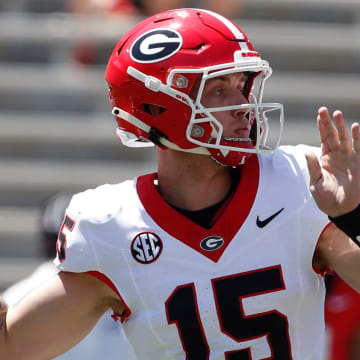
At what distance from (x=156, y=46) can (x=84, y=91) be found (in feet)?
11.3

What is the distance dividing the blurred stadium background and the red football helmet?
3.13 meters

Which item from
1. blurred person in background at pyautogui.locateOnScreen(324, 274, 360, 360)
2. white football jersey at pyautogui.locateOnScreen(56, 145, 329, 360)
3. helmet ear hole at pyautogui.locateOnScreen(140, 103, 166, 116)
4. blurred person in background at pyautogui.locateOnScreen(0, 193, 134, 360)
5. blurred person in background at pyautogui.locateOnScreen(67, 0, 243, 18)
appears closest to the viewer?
white football jersey at pyautogui.locateOnScreen(56, 145, 329, 360)

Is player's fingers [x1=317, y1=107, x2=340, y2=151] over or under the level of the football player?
over

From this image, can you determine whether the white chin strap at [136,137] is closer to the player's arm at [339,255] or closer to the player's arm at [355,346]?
the player's arm at [339,255]

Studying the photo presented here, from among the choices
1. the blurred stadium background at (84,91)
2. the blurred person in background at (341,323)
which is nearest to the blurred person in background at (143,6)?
the blurred stadium background at (84,91)

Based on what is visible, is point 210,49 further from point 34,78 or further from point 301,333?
point 34,78

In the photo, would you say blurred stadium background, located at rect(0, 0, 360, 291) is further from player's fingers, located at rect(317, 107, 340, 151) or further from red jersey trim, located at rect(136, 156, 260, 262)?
player's fingers, located at rect(317, 107, 340, 151)

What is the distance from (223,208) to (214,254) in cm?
13

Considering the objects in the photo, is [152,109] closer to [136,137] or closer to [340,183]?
[136,137]

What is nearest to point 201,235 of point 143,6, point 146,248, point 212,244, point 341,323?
point 212,244

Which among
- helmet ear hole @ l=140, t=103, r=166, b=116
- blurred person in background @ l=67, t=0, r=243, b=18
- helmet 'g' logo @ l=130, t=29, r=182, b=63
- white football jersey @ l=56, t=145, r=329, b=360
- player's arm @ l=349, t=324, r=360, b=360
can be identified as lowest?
player's arm @ l=349, t=324, r=360, b=360

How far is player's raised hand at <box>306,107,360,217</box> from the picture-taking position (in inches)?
81.8

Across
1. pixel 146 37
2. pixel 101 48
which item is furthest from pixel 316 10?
pixel 146 37

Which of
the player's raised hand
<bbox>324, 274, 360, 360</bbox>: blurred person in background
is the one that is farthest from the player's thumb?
<bbox>324, 274, 360, 360</bbox>: blurred person in background
